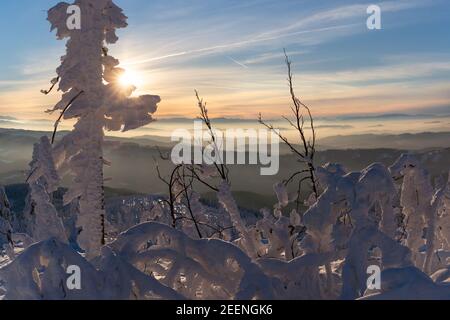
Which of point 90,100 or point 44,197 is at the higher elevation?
point 90,100

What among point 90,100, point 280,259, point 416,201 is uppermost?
point 90,100

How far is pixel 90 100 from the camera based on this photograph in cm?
957

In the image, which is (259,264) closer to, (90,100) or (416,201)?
(416,201)

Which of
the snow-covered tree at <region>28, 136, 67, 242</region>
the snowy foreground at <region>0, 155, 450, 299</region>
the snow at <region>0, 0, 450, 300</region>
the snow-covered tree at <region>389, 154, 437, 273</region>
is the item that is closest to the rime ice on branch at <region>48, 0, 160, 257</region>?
the snow-covered tree at <region>28, 136, 67, 242</region>

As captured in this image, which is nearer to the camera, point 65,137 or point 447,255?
point 447,255

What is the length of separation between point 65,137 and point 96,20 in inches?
96.6

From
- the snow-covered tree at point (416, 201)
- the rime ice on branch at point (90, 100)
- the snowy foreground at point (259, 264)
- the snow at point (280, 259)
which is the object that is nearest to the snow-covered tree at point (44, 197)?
the snow at point (280, 259)

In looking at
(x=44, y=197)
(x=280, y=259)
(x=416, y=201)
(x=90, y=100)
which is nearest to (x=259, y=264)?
(x=280, y=259)

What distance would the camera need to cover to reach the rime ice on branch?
9.44m

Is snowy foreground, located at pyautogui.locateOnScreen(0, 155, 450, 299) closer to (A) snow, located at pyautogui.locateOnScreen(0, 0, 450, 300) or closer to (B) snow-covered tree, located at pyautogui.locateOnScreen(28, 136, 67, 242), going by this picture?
(A) snow, located at pyautogui.locateOnScreen(0, 0, 450, 300)

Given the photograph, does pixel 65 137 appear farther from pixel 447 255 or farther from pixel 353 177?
pixel 447 255

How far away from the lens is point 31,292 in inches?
195

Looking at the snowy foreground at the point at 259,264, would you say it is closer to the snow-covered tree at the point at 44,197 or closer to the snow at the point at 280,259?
the snow at the point at 280,259
